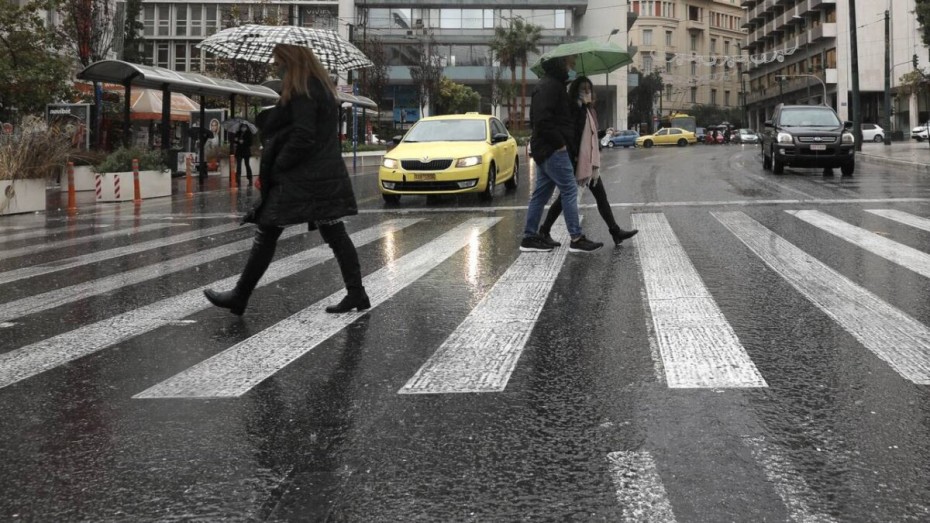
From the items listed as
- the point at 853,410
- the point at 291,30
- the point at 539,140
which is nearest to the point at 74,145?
the point at 539,140

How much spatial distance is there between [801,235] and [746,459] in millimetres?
7087

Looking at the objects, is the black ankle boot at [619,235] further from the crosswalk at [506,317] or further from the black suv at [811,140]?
the black suv at [811,140]

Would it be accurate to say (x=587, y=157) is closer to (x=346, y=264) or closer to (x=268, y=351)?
(x=346, y=264)

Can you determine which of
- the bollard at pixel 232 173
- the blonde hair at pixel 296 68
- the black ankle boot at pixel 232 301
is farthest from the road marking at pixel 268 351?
the bollard at pixel 232 173

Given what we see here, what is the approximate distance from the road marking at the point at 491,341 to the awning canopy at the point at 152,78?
15.6 m

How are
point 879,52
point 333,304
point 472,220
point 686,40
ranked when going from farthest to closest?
point 686,40, point 879,52, point 472,220, point 333,304

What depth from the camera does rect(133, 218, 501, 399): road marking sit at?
171 inches

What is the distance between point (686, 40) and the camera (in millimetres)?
115562

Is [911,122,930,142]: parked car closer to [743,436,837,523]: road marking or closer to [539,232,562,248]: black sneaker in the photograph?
[539,232,562,248]: black sneaker

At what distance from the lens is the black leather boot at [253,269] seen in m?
6.00

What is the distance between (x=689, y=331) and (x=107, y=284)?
15.6ft

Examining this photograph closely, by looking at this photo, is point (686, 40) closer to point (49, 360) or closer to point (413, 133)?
point (413, 133)

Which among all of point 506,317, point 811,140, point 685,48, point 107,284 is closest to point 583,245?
point 506,317

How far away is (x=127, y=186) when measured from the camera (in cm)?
1895
